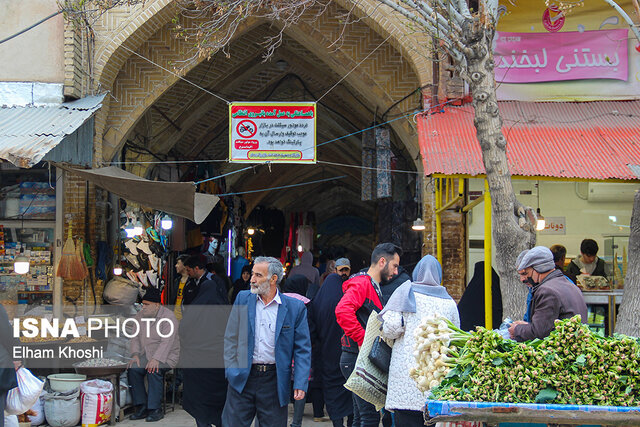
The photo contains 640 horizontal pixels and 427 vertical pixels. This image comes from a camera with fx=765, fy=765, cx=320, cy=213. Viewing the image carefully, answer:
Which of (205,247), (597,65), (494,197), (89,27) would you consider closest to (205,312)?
(494,197)

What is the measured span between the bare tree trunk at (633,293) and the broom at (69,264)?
726 centimetres

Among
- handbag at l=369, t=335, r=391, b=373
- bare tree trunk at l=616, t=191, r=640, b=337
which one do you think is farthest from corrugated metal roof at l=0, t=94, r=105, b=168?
bare tree trunk at l=616, t=191, r=640, b=337

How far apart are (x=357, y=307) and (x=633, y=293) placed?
7.60ft

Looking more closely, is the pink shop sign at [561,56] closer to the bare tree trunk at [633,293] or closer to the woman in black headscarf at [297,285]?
the woman in black headscarf at [297,285]

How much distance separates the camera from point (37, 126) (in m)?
9.28

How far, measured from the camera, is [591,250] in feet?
29.2

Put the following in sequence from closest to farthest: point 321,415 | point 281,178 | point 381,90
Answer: point 321,415 < point 381,90 < point 281,178

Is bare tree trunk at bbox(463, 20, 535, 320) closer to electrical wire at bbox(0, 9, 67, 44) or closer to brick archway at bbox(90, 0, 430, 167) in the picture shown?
brick archway at bbox(90, 0, 430, 167)

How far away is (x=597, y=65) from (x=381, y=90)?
3147 millimetres

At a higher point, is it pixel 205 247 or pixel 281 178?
pixel 281 178

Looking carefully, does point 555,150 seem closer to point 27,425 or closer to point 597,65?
point 597,65

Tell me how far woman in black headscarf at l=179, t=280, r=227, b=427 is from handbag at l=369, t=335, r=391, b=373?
2.38 metres

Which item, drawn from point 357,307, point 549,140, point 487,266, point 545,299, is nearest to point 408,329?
point 545,299

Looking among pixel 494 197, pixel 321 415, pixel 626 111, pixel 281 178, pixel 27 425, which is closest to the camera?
pixel 494 197
